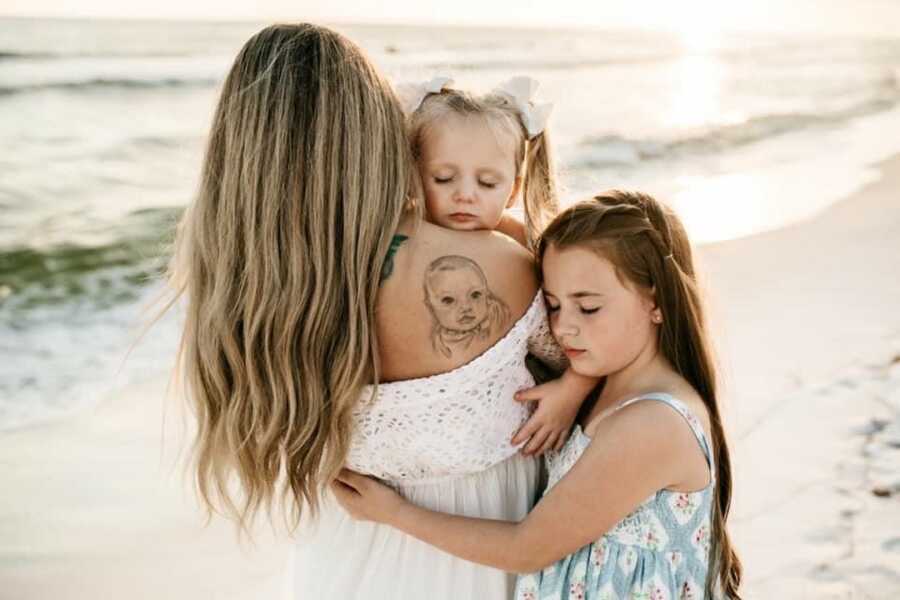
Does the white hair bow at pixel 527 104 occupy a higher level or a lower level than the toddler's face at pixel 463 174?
higher

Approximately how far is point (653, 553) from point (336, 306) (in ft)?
2.65

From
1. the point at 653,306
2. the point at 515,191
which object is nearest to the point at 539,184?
the point at 515,191

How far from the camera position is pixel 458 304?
2.15 m

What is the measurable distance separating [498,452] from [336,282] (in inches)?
21.8

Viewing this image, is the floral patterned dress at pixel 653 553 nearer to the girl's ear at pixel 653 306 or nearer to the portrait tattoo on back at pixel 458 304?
the girl's ear at pixel 653 306

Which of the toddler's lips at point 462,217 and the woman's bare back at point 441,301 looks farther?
the toddler's lips at point 462,217

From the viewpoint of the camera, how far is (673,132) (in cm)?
1367

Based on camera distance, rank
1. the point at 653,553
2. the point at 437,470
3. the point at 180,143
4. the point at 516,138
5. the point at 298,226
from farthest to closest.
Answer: the point at 180,143 < the point at 516,138 < the point at 437,470 < the point at 653,553 < the point at 298,226

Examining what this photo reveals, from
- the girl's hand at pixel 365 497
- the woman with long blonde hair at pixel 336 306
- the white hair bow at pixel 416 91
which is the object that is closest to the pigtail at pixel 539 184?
the white hair bow at pixel 416 91

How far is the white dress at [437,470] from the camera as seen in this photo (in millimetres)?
2211

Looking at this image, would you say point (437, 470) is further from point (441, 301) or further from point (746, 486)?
point (746, 486)

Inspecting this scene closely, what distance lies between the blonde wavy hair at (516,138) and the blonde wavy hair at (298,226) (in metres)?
0.33

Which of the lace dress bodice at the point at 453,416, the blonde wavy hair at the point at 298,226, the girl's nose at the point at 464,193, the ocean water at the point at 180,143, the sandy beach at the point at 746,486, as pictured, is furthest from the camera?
the ocean water at the point at 180,143

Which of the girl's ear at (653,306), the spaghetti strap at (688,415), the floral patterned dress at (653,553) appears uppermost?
the girl's ear at (653,306)
